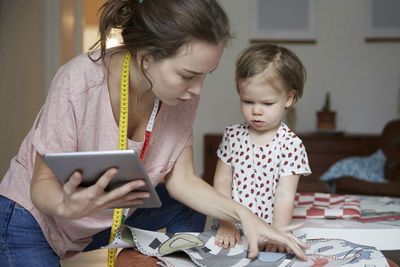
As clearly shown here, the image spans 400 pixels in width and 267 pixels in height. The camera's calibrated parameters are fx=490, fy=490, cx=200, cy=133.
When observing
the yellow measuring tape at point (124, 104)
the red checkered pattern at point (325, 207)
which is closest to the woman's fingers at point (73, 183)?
the yellow measuring tape at point (124, 104)

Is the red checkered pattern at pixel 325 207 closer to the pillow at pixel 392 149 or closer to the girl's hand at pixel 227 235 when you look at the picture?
the girl's hand at pixel 227 235

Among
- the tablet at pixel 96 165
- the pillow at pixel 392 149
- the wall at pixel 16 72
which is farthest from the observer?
the pillow at pixel 392 149

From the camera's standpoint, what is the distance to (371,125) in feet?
17.6

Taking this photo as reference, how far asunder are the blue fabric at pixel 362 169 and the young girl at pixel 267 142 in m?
2.37

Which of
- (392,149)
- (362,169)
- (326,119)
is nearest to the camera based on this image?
(362,169)

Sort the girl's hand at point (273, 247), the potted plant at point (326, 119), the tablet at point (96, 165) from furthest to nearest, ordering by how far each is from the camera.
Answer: the potted plant at point (326, 119)
the girl's hand at point (273, 247)
the tablet at point (96, 165)

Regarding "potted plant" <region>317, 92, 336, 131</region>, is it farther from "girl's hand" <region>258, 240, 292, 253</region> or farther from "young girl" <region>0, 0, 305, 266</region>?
"girl's hand" <region>258, 240, 292, 253</region>

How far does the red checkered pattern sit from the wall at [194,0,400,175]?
312cm

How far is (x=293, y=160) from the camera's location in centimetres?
169

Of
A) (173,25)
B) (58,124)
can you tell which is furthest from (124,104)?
(173,25)

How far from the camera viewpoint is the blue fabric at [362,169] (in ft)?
12.8

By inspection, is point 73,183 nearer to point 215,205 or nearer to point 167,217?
point 215,205

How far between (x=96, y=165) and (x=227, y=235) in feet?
1.83

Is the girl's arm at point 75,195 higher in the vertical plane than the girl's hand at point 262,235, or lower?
higher
